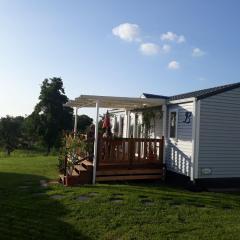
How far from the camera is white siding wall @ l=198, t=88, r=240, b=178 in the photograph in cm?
1211

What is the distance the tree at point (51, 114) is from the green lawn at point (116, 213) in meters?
24.9

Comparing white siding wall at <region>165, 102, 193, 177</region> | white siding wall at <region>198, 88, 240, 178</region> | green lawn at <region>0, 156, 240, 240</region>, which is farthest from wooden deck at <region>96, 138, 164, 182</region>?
white siding wall at <region>198, 88, 240, 178</region>

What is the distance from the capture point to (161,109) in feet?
47.2

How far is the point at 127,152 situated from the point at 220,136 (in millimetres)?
3210

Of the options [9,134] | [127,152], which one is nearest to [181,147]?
[127,152]

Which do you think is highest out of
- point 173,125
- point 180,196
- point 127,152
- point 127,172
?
point 173,125

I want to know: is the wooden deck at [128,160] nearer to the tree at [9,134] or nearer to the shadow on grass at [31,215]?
the shadow on grass at [31,215]

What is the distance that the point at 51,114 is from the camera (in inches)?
1441

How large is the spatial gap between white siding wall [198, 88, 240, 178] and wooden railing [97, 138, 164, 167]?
72.2 inches

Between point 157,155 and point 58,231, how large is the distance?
713 centimetres

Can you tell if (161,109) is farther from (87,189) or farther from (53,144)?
(53,144)

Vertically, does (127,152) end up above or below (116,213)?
above

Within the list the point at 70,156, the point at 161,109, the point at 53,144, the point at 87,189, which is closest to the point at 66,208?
the point at 87,189

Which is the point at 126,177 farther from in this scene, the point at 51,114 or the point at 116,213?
the point at 51,114
